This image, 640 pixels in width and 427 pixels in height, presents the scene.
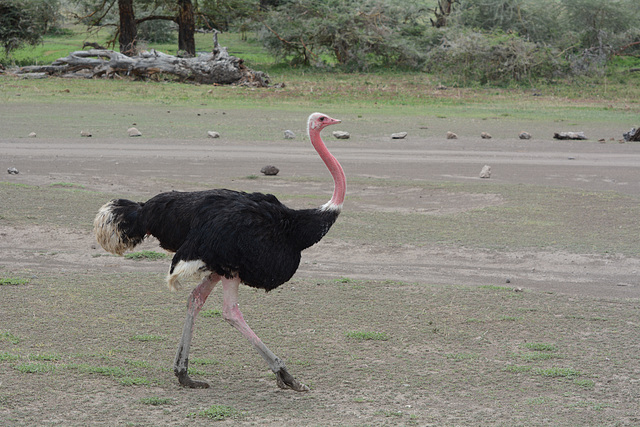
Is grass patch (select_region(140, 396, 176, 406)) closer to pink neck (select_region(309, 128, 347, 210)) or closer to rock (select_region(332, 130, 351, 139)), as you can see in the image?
pink neck (select_region(309, 128, 347, 210))

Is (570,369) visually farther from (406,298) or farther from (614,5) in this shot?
(614,5)

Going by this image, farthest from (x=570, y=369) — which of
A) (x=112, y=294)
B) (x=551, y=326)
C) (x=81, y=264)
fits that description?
(x=81, y=264)

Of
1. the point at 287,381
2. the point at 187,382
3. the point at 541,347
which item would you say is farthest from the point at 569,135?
the point at 187,382

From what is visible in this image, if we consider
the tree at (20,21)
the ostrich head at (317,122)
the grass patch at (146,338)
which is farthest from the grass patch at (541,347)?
the tree at (20,21)

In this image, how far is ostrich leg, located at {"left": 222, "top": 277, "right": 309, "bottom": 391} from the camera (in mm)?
4887

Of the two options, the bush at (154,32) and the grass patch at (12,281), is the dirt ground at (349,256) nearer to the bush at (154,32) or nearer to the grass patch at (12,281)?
the grass patch at (12,281)

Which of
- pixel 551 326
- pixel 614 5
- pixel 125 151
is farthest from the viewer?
pixel 614 5

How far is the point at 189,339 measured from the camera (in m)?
5.01

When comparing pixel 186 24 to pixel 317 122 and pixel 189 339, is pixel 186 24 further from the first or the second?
pixel 189 339

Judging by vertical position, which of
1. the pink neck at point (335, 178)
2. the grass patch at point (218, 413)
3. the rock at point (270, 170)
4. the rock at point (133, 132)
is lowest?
the rock at point (133, 132)

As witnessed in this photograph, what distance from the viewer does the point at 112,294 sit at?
6.97 metres

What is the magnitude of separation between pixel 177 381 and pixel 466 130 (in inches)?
656

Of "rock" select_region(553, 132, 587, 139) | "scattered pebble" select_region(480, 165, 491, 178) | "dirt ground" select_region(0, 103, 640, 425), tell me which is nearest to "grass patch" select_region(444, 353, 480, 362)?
"dirt ground" select_region(0, 103, 640, 425)

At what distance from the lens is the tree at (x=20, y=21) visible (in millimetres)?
34750
